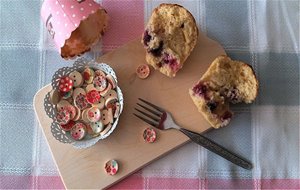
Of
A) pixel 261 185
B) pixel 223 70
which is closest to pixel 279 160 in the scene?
pixel 261 185

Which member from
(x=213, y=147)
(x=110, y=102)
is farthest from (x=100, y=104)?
(x=213, y=147)

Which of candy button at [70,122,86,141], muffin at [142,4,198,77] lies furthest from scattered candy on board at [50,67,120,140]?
muffin at [142,4,198,77]

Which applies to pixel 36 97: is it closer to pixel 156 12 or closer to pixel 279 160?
pixel 156 12

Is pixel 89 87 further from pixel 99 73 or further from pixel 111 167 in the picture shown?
pixel 111 167

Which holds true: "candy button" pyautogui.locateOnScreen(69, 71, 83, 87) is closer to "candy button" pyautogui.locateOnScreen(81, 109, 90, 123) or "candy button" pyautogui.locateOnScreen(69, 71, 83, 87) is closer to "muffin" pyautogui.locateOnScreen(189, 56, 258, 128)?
"candy button" pyautogui.locateOnScreen(81, 109, 90, 123)

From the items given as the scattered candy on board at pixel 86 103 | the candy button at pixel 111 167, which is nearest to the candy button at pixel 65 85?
the scattered candy on board at pixel 86 103

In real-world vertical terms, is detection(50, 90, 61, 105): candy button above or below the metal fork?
above

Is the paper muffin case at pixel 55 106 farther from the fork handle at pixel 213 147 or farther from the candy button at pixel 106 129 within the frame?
the fork handle at pixel 213 147
